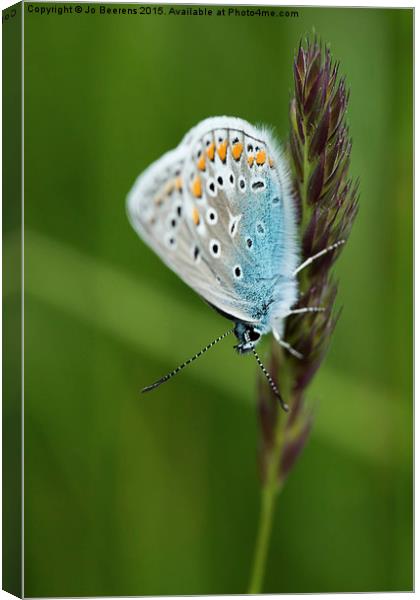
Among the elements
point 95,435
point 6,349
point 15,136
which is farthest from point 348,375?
point 15,136

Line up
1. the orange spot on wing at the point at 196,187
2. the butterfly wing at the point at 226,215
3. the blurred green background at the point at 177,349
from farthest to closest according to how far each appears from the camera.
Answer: the blurred green background at the point at 177,349 → the orange spot on wing at the point at 196,187 → the butterfly wing at the point at 226,215

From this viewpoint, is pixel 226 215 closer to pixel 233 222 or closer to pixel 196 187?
pixel 233 222

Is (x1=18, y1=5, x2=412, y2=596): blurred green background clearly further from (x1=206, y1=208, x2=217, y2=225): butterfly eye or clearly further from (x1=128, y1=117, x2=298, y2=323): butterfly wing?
(x1=206, y1=208, x2=217, y2=225): butterfly eye

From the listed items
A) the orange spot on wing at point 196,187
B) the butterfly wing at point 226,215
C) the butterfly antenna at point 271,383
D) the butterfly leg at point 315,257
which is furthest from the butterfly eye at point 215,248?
the butterfly antenna at point 271,383

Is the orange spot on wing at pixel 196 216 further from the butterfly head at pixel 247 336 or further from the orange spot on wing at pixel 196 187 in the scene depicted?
the butterfly head at pixel 247 336

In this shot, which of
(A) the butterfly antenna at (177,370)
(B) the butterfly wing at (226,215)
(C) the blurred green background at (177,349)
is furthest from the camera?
(A) the butterfly antenna at (177,370)

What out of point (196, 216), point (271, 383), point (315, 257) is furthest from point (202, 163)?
point (271, 383)
